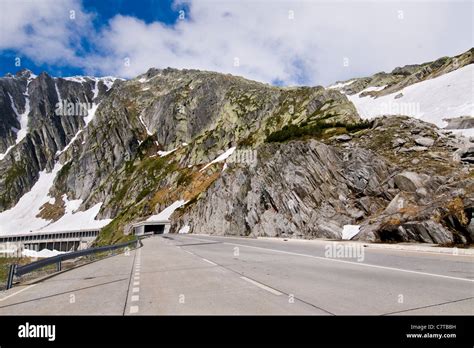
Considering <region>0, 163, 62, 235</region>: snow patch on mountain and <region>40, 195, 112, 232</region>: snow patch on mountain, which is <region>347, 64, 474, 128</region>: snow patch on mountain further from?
<region>0, 163, 62, 235</region>: snow patch on mountain

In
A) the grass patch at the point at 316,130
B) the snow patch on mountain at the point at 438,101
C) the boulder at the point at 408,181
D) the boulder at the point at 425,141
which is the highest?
the snow patch on mountain at the point at 438,101

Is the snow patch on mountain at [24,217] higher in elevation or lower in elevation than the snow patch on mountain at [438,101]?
lower

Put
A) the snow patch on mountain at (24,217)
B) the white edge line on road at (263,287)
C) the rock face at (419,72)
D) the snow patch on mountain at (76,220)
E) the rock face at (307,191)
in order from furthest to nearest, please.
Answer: the snow patch on mountain at (24,217) < the snow patch on mountain at (76,220) < the rock face at (419,72) < the rock face at (307,191) < the white edge line on road at (263,287)

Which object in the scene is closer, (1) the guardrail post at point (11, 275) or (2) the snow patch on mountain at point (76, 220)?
(1) the guardrail post at point (11, 275)

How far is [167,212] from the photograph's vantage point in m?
103

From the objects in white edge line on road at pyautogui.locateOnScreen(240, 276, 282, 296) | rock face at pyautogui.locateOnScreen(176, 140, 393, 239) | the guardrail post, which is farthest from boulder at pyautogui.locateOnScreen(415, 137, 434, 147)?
the guardrail post

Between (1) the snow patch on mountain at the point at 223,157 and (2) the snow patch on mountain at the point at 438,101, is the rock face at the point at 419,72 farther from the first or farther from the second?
(1) the snow patch on mountain at the point at 223,157

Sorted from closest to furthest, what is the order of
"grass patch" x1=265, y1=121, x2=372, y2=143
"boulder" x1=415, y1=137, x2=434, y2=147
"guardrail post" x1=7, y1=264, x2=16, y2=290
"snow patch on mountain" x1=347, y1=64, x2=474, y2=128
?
"guardrail post" x1=7, y1=264, x2=16, y2=290, "boulder" x1=415, y1=137, x2=434, y2=147, "snow patch on mountain" x1=347, y1=64, x2=474, y2=128, "grass patch" x1=265, y1=121, x2=372, y2=143

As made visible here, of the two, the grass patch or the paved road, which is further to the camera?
the grass patch

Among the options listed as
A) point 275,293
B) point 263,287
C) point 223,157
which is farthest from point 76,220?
point 275,293

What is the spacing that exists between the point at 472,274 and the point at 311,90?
118 meters

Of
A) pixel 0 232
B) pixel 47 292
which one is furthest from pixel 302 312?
pixel 0 232

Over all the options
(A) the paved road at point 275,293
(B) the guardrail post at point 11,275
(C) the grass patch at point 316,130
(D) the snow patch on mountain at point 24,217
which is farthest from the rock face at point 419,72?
(D) the snow patch on mountain at point 24,217

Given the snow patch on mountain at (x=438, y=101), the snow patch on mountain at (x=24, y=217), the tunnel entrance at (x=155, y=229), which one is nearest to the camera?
the snow patch on mountain at (x=438, y=101)
